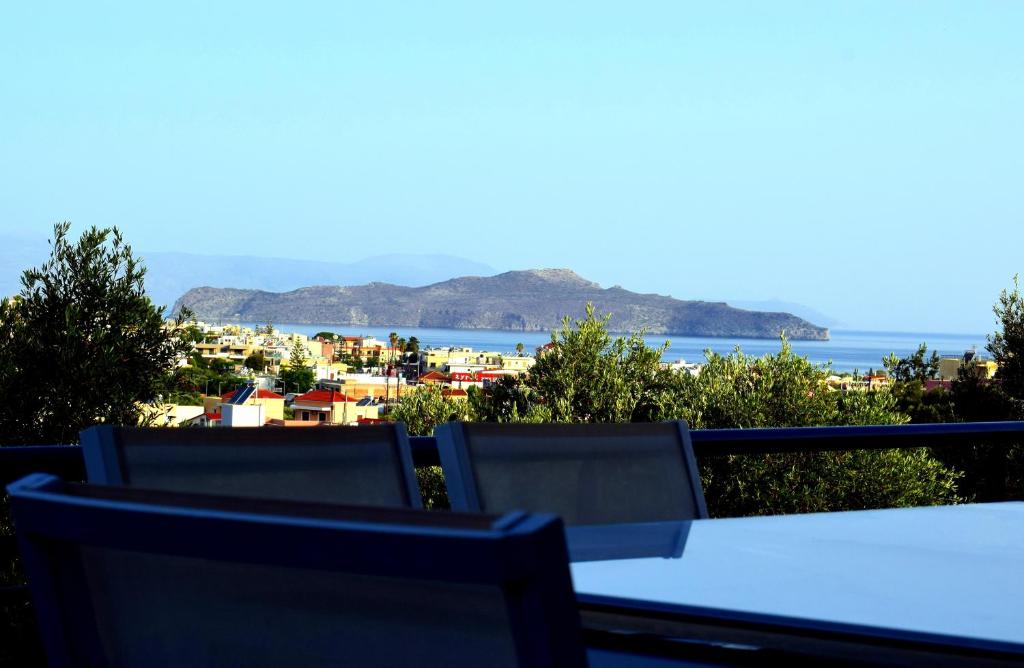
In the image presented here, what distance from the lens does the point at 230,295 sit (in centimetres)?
6388

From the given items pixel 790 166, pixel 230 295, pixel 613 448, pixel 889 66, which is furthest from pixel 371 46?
pixel 613 448

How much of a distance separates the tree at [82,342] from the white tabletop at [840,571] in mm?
11290

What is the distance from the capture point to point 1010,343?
1603 cm

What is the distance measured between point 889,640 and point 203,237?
10073 cm

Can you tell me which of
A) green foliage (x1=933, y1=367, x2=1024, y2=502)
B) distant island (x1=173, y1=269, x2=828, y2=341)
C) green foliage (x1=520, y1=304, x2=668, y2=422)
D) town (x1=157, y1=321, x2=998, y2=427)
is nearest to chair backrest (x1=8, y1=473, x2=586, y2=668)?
town (x1=157, y1=321, x2=998, y2=427)

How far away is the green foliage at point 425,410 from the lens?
1726cm

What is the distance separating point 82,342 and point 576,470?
1135 centimetres

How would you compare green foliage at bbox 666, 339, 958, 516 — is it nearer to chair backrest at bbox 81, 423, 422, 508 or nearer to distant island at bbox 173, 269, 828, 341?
chair backrest at bbox 81, 423, 422, 508

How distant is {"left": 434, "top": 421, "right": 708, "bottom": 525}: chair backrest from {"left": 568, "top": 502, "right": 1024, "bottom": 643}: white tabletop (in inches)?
3.8

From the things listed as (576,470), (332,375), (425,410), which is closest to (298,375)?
(332,375)

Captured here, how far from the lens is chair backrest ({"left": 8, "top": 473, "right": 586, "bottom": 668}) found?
67 cm

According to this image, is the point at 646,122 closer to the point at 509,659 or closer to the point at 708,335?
the point at 708,335

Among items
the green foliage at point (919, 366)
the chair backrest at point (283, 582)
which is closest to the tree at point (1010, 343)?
the green foliage at point (919, 366)

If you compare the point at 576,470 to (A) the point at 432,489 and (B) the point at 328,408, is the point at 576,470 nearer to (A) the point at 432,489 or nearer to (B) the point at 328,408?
(A) the point at 432,489
